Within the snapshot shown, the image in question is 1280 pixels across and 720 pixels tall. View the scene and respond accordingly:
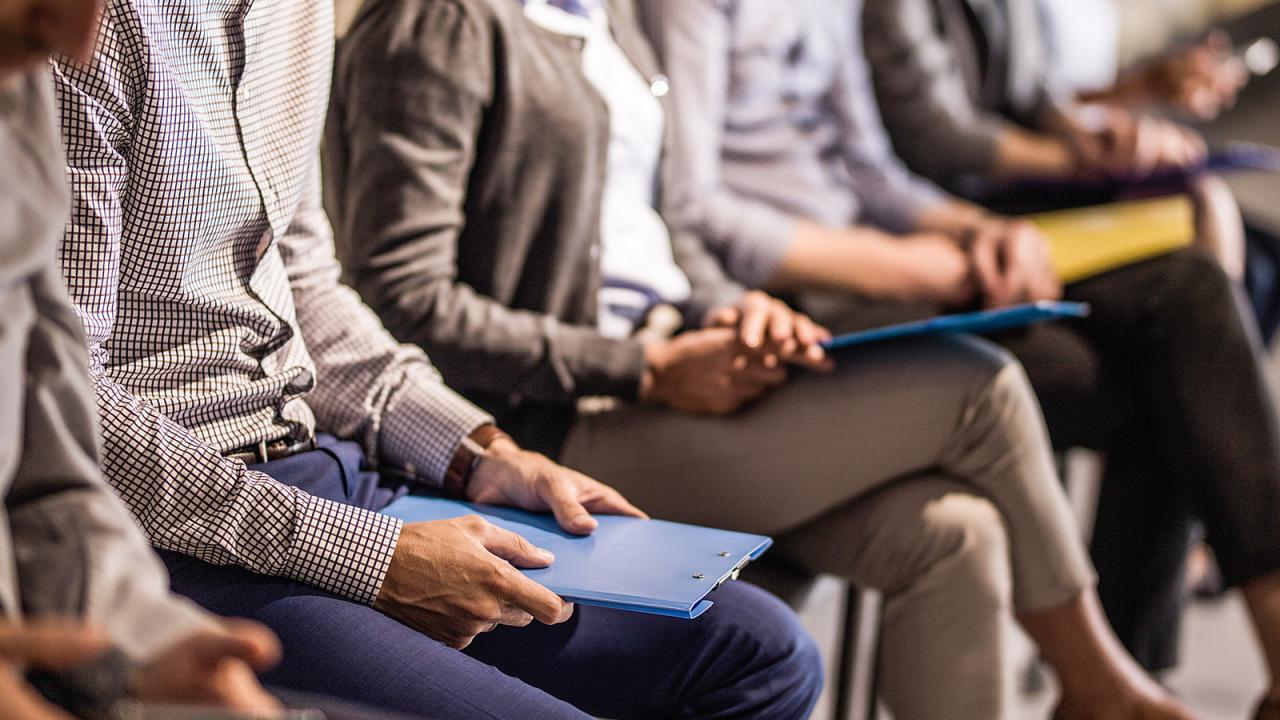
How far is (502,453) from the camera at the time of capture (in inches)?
39.9

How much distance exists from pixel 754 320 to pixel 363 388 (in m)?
0.41

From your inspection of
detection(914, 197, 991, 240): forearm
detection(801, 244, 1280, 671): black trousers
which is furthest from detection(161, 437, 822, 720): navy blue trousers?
detection(914, 197, 991, 240): forearm

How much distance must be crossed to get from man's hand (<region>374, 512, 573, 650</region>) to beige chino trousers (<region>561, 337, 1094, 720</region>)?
1.16 ft

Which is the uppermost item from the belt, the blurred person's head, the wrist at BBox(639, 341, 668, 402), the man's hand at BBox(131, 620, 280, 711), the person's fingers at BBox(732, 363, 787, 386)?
the blurred person's head

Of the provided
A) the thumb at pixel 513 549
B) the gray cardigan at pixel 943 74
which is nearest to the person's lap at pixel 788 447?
the thumb at pixel 513 549

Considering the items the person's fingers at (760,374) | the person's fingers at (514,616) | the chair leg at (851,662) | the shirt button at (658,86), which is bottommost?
the chair leg at (851,662)

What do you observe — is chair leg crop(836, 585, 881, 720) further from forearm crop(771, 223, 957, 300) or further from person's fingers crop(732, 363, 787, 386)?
forearm crop(771, 223, 957, 300)

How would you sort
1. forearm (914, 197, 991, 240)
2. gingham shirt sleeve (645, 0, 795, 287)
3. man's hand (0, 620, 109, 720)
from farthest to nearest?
forearm (914, 197, 991, 240) < gingham shirt sleeve (645, 0, 795, 287) < man's hand (0, 620, 109, 720)

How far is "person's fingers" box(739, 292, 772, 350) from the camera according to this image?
1195 mm

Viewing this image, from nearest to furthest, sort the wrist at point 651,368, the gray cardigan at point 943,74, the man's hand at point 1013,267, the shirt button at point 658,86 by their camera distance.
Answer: the wrist at point 651,368 < the shirt button at point 658,86 < the man's hand at point 1013,267 < the gray cardigan at point 943,74

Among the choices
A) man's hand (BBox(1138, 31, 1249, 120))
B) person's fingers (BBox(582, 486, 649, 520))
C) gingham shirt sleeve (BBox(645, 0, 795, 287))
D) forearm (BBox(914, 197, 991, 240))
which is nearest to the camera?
person's fingers (BBox(582, 486, 649, 520))

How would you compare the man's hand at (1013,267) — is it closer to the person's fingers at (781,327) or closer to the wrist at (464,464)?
the person's fingers at (781,327)

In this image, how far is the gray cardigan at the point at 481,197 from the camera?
1.08 meters

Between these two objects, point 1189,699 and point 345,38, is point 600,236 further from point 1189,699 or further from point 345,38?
point 1189,699
